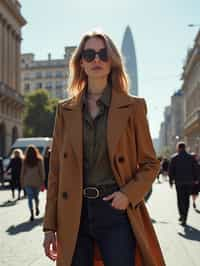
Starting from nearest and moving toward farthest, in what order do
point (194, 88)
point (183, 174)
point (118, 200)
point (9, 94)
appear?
point (118, 200)
point (183, 174)
point (9, 94)
point (194, 88)

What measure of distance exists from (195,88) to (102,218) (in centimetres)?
7188

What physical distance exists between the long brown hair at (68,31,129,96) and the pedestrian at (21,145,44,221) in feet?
31.6

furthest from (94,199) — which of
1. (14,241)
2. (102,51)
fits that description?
(14,241)

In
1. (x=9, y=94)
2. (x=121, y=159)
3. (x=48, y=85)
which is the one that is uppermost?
(x=48, y=85)

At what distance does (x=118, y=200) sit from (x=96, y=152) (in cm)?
32

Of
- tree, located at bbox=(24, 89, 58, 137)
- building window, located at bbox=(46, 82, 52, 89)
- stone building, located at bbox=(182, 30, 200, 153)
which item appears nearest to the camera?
stone building, located at bbox=(182, 30, 200, 153)

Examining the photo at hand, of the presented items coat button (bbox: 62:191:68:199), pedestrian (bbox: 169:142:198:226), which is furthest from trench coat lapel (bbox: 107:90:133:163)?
pedestrian (bbox: 169:142:198:226)

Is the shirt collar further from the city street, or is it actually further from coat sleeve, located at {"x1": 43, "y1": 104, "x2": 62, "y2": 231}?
the city street

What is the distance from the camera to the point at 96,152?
293 centimetres

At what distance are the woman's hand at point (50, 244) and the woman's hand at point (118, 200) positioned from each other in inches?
18.1

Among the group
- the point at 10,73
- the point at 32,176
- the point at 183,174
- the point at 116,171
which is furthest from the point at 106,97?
the point at 10,73

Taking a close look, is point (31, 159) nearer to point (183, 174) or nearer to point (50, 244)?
point (183, 174)

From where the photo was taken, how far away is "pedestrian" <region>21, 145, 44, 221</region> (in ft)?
42.4

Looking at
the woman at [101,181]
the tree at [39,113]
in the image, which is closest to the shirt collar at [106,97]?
the woman at [101,181]
